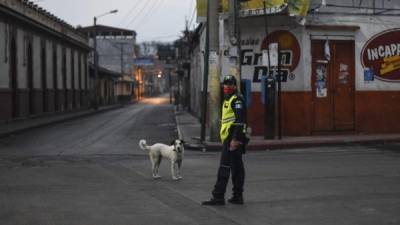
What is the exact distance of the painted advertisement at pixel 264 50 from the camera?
22.3m

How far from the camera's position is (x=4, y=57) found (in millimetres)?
35906

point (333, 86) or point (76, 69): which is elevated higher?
point (76, 69)

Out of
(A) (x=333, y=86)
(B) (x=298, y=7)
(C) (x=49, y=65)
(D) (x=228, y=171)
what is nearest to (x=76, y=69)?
(C) (x=49, y=65)

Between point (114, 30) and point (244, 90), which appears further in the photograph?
point (114, 30)

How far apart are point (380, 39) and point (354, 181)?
11.5m

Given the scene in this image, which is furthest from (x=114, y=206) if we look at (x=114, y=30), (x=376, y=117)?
(x=114, y=30)

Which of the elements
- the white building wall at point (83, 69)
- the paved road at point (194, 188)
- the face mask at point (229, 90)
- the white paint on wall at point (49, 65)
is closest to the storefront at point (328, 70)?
the paved road at point (194, 188)

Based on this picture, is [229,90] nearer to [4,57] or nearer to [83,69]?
[4,57]

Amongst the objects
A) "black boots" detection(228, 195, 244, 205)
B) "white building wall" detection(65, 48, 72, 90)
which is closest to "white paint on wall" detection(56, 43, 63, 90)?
"white building wall" detection(65, 48, 72, 90)

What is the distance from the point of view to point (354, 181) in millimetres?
12500

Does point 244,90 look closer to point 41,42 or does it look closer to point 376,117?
point 376,117

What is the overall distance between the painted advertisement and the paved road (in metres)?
3.93

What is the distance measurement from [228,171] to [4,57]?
28.1 meters

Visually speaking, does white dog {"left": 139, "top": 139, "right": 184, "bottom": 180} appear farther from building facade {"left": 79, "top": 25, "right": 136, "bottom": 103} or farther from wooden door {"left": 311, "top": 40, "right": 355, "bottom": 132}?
building facade {"left": 79, "top": 25, "right": 136, "bottom": 103}
